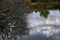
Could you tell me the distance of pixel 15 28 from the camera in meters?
2.82

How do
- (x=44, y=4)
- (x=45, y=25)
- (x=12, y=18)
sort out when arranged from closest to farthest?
(x=12, y=18) → (x=45, y=25) → (x=44, y=4)

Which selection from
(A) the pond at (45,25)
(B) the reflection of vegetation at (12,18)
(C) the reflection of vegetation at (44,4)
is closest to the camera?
(B) the reflection of vegetation at (12,18)

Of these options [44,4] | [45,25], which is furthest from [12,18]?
[44,4]

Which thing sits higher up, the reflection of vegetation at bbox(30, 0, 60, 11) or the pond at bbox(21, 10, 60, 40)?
the reflection of vegetation at bbox(30, 0, 60, 11)

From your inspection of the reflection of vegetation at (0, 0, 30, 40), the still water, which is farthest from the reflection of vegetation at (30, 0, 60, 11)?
the reflection of vegetation at (0, 0, 30, 40)

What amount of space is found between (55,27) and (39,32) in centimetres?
60

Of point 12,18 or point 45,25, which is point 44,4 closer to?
point 45,25

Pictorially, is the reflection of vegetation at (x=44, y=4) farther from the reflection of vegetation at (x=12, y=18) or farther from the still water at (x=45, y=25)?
the reflection of vegetation at (x=12, y=18)

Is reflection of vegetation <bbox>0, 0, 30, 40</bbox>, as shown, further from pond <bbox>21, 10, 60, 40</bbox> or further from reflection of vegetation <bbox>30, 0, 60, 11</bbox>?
reflection of vegetation <bbox>30, 0, 60, 11</bbox>

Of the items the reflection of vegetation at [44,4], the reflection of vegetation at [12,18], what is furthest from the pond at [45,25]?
the reflection of vegetation at [44,4]

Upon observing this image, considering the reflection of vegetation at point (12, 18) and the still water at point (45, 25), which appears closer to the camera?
the reflection of vegetation at point (12, 18)

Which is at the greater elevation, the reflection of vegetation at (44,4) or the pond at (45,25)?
the reflection of vegetation at (44,4)

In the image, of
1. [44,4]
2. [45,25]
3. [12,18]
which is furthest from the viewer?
[44,4]

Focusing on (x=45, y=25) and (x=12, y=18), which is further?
(x=45, y=25)
